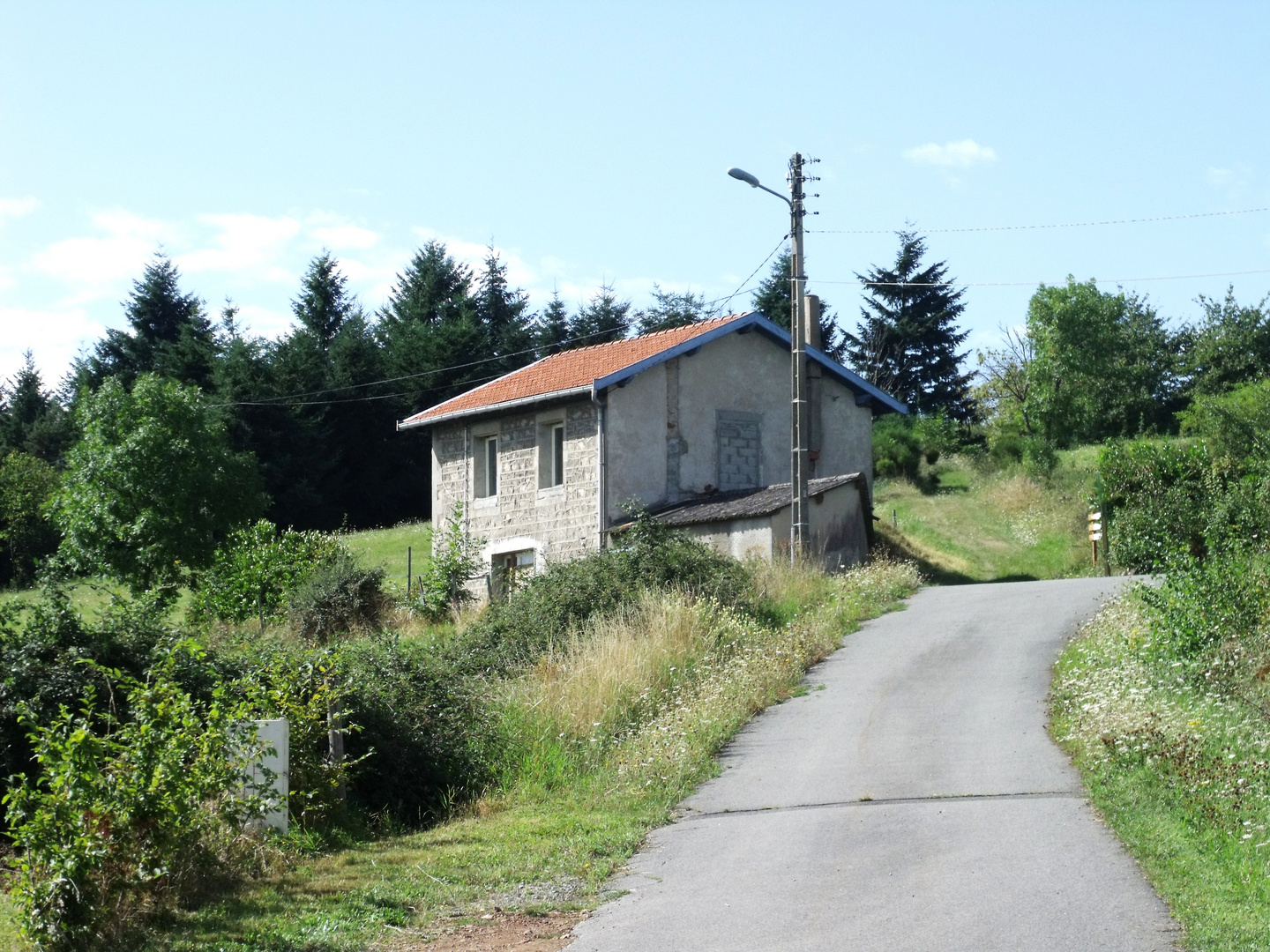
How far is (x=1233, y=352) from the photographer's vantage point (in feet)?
168

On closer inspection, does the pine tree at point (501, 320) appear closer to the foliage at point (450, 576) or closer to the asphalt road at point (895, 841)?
the foliage at point (450, 576)

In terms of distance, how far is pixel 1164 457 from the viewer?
79.3ft

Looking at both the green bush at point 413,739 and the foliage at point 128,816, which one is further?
the green bush at point 413,739

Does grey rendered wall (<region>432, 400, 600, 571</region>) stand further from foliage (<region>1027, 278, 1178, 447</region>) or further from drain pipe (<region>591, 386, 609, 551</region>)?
foliage (<region>1027, 278, 1178, 447</region>)

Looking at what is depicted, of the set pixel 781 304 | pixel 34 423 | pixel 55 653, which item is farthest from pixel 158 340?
pixel 55 653

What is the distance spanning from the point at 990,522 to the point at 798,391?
14461 millimetres

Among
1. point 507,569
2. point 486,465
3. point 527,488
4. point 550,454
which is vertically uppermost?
point 550,454

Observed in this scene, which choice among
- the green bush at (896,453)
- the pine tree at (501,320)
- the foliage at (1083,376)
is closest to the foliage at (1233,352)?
the foliage at (1083,376)

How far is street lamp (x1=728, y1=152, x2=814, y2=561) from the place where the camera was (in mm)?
21172

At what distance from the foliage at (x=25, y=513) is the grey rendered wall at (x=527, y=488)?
25.1 m

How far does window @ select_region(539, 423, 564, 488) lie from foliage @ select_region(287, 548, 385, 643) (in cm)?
394

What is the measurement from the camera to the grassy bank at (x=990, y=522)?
1147 inches

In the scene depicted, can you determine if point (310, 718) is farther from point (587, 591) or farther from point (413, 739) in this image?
point (587, 591)

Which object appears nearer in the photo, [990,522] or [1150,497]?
[1150,497]
